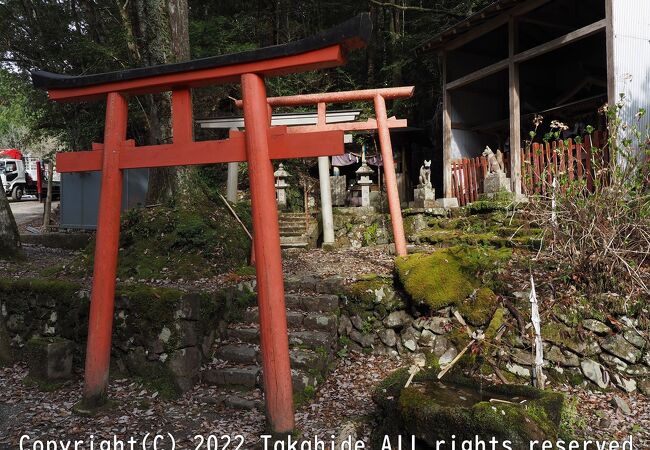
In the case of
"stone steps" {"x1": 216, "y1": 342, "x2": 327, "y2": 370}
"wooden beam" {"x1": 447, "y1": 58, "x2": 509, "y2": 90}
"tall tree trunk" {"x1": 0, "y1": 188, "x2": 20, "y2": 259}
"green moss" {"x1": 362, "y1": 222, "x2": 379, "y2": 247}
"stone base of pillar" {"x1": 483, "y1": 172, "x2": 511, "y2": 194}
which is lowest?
"stone steps" {"x1": 216, "y1": 342, "x2": 327, "y2": 370}

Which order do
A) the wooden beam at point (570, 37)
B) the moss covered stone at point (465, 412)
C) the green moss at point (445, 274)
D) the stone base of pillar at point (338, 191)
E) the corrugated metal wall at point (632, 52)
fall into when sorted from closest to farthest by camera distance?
the moss covered stone at point (465, 412) → the green moss at point (445, 274) → the corrugated metal wall at point (632, 52) → the wooden beam at point (570, 37) → the stone base of pillar at point (338, 191)

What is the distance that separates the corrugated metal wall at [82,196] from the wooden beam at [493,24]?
343 inches

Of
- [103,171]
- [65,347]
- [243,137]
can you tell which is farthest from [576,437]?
[65,347]

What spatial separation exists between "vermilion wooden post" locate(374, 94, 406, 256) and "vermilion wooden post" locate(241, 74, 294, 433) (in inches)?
138

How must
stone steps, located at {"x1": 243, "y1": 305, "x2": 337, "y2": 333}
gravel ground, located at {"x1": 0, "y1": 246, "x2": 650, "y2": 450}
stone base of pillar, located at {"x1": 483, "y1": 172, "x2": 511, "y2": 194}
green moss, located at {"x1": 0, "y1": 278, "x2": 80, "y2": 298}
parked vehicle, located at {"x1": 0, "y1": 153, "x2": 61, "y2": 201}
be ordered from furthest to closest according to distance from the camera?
parked vehicle, located at {"x1": 0, "y1": 153, "x2": 61, "y2": 201}
stone base of pillar, located at {"x1": 483, "y1": 172, "x2": 511, "y2": 194}
green moss, located at {"x1": 0, "y1": 278, "x2": 80, "y2": 298}
stone steps, located at {"x1": 243, "y1": 305, "x2": 337, "y2": 333}
gravel ground, located at {"x1": 0, "y1": 246, "x2": 650, "y2": 450}

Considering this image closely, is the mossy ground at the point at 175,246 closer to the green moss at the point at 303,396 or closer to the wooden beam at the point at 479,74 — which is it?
the green moss at the point at 303,396

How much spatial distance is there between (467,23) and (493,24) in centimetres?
68

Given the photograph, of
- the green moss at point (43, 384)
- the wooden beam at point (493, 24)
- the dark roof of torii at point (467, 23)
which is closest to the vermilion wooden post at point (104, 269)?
the green moss at point (43, 384)

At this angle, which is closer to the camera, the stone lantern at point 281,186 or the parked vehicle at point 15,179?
the stone lantern at point 281,186

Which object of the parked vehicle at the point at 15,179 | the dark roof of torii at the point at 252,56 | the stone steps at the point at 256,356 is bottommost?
the stone steps at the point at 256,356

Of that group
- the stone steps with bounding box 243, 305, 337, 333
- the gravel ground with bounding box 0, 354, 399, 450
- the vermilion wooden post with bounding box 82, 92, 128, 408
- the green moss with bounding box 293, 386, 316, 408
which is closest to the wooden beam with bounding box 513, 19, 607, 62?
the stone steps with bounding box 243, 305, 337, 333

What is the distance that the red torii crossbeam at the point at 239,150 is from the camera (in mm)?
3785

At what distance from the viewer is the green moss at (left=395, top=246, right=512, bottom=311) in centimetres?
549

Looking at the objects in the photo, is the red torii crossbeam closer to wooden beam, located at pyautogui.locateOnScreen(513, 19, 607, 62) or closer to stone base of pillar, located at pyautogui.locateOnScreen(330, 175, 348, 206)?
wooden beam, located at pyautogui.locateOnScreen(513, 19, 607, 62)
